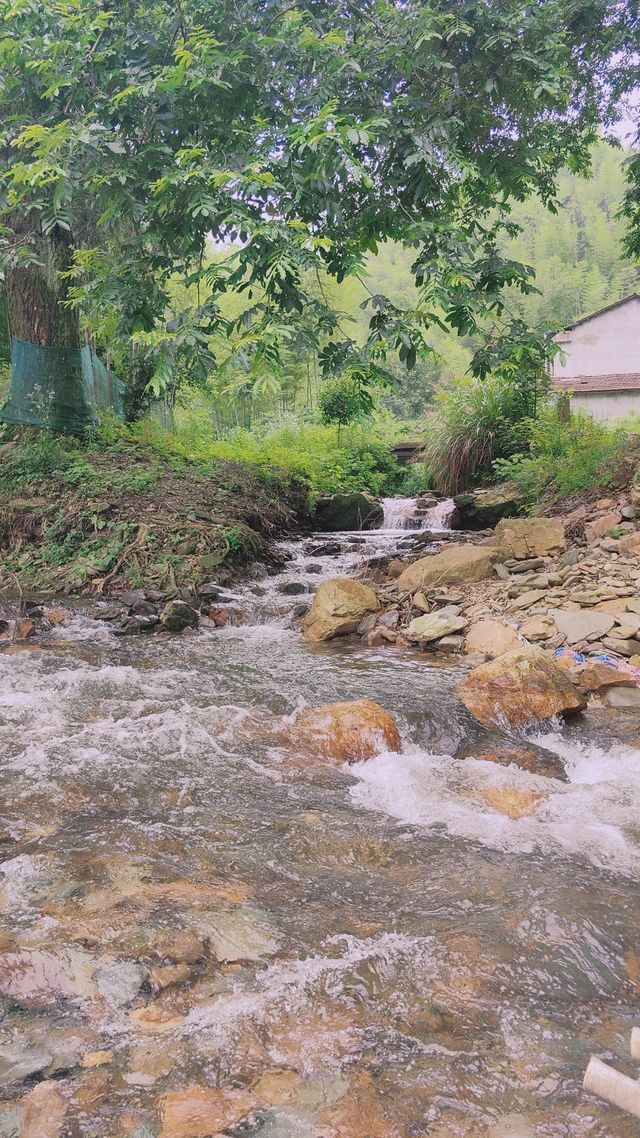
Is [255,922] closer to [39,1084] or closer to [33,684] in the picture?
[39,1084]

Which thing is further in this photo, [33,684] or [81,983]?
[33,684]

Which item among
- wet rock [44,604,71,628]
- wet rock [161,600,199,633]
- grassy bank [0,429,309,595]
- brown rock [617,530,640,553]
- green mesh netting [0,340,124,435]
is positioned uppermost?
green mesh netting [0,340,124,435]

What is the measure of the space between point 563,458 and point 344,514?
418 centimetres

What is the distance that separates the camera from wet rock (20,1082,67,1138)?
54.3 inches

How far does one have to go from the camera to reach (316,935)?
2094mm

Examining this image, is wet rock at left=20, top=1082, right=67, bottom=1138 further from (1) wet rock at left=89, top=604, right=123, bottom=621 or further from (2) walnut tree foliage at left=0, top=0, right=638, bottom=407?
(1) wet rock at left=89, top=604, right=123, bottom=621

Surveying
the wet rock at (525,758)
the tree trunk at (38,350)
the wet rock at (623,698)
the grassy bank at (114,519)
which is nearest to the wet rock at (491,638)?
the wet rock at (623,698)

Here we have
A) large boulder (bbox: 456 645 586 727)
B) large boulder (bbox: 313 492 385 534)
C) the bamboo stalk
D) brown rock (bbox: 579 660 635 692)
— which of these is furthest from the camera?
large boulder (bbox: 313 492 385 534)

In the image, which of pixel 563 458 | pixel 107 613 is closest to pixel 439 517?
pixel 563 458

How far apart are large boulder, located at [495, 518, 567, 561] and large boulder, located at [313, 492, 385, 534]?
4.98 metres

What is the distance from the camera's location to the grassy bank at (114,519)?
23.6ft

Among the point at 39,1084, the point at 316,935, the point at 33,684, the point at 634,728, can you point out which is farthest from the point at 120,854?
the point at 634,728

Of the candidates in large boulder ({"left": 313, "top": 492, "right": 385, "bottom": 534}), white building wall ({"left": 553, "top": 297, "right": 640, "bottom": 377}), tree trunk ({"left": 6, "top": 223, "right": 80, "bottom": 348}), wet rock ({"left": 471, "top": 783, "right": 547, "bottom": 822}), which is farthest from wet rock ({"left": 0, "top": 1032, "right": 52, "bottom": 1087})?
white building wall ({"left": 553, "top": 297, "right": 640, "bottom": 377})

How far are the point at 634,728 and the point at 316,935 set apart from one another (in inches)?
103
